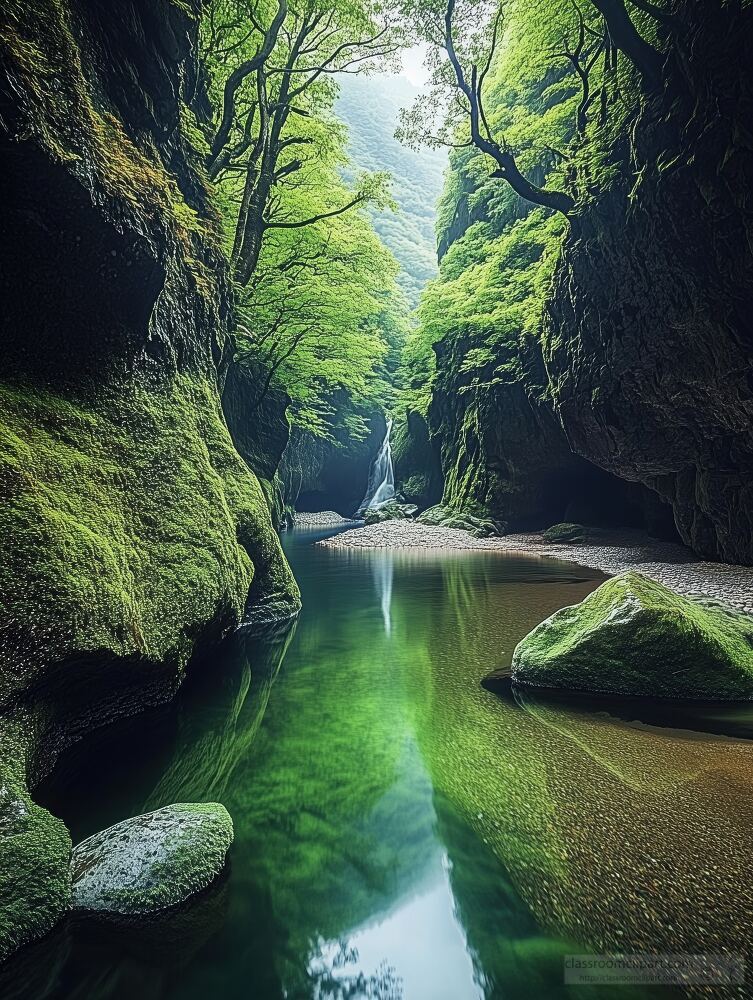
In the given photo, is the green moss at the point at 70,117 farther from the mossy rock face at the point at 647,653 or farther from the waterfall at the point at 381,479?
the waterfall at the point at 381,479

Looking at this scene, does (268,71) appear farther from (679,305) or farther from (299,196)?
(679,305)

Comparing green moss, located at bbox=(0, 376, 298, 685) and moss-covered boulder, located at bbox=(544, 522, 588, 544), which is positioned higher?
green moss, located at bbox=(0, 376, 298, 685)

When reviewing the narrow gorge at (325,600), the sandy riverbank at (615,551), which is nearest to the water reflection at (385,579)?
the narrow gorge at (325,600)

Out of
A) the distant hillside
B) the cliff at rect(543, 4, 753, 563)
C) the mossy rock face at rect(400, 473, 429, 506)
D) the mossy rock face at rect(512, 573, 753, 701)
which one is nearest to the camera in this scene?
the mossy rock face at rect(512, 573, 753, 701)

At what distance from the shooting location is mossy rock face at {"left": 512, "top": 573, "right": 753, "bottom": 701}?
508 centimetres

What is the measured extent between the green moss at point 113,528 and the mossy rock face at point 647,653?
3.69 meters

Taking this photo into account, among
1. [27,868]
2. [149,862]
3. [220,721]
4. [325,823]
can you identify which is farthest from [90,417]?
[325,823]

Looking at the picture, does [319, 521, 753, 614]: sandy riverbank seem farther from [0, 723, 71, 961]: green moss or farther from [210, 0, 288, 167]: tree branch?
[210, 0, 288, 167]: tree branch

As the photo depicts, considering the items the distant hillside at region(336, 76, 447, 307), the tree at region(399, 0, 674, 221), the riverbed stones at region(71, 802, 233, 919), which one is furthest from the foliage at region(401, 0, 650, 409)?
the distant hillside at region(336, 76, 447, 307)

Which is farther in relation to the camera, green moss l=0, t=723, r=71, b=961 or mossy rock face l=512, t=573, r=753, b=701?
mossy rock face l=512, t=573, r=753, b=701

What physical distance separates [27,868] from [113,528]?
8.21 ft

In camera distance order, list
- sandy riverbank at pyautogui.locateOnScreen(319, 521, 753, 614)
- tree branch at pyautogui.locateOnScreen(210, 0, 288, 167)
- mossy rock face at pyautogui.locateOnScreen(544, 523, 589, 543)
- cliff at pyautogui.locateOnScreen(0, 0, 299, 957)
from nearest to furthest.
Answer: cliff at pyautogui.locateOnScreen(0, 0, 299, 957) < tree branch at pyautogui.locateOnScreen(210, 0, 288, 167) < sandy riverbank at pyautogui.locateOnScreen(319, 521, 753, 614) < mossy rock face at pyautogui.locateOnScreen(544, 523, 589, 543)

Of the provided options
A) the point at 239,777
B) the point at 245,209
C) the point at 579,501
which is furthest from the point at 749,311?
the point at 579,501

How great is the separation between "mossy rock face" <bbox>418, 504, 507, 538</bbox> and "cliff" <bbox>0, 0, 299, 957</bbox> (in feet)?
55.7
